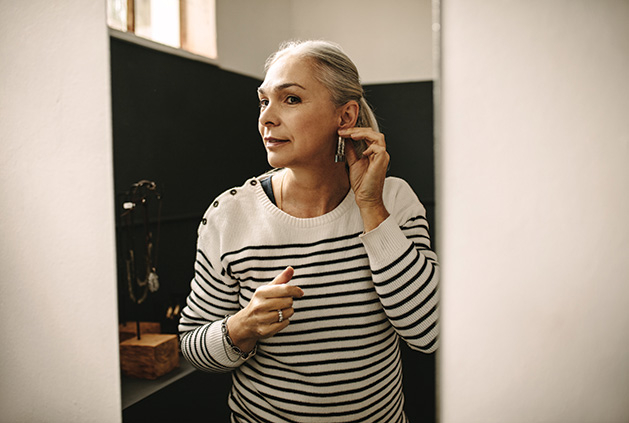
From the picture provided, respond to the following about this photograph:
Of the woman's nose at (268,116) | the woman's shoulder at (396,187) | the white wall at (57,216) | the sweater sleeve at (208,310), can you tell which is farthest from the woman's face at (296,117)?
the white wall at (57,216)

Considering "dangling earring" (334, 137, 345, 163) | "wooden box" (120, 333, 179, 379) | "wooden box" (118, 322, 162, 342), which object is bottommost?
"wooden box" (120, 333, 179, 379)

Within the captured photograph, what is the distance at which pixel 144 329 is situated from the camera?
3.02ft

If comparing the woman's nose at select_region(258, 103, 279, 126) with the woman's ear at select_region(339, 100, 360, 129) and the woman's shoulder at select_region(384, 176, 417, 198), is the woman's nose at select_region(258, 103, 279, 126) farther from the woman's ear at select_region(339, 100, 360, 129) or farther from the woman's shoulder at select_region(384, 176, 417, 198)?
the woman's shoulder at select_region(384, 176, 417, 198)

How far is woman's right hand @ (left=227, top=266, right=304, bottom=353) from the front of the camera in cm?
74

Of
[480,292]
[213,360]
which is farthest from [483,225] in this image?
[213,360]

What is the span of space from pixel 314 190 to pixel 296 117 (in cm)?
12

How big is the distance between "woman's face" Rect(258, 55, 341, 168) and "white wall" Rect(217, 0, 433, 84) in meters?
0.05

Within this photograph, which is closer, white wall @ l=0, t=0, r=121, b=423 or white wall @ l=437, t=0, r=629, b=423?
white wall @ l=437, t=0, r=629, b=423

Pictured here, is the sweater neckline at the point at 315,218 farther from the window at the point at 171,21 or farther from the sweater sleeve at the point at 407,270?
the window at the point at 171,21

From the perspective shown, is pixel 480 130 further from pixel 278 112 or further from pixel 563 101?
pixel 278 112

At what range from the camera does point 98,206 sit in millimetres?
949

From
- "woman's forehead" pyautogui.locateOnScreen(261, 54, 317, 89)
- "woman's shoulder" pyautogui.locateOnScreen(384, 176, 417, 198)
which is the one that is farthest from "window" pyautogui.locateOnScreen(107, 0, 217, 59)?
"woman's shoulder" pyautogui.locateOnScreen(384, 176, 417, 198)

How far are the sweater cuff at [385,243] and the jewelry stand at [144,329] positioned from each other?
1.41 feet

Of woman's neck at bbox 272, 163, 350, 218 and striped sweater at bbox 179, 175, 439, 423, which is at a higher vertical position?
woman's neck at bbox 272, 163, 350, 218
